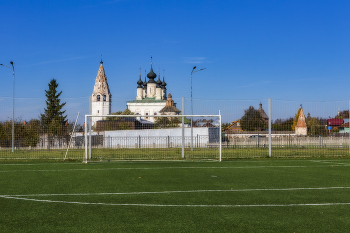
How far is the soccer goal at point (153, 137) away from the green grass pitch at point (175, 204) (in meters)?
7.83

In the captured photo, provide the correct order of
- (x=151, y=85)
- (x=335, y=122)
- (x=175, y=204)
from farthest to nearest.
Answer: (x=151, y=85)
(x=335, y=122)
(x=175, y=204)

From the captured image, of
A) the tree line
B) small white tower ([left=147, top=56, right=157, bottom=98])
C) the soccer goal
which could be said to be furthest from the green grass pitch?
small white tower ([left=147, top=56, right=157, bottom=98])

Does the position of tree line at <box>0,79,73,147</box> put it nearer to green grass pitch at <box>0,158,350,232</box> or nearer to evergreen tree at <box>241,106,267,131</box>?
green grass pitch at <box>0,158,350,232</box>

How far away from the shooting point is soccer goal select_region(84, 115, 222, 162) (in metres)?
18.7

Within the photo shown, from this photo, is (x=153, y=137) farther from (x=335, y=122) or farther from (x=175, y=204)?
(x=175, y=204)

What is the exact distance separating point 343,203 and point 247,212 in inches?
83.9

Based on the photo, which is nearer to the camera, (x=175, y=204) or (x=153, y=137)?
(x=175, y=204)

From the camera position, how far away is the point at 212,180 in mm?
10234

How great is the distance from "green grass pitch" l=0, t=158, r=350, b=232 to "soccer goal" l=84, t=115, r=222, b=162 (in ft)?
25.7

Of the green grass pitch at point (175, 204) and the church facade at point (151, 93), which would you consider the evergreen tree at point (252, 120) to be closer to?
the green grass pitch at point (175, 204)

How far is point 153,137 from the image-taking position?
22969mm

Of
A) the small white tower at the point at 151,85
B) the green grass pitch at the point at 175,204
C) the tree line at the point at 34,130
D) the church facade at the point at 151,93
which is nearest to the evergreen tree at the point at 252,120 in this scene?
the green grass pitch at the point at 175,204

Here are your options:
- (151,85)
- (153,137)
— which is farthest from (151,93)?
(153,137)

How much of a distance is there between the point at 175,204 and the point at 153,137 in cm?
1618
